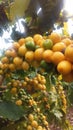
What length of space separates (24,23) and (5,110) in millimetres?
529

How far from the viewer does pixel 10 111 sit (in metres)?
1.63

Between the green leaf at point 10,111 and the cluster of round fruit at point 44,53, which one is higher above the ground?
the cluster of round fruit at point 44,53

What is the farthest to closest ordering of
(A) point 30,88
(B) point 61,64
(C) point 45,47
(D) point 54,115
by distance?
1. (D) point 54,115
2. (A) point 30,88
3. (C) point 45,47
4. (B) point 61,64

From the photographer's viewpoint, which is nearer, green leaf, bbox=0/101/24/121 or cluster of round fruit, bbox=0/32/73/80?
cluster of round fruit, bbox=0/32/73/80

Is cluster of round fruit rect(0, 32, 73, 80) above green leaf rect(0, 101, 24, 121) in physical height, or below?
above

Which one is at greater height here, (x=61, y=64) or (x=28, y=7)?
(x=28, y=7)

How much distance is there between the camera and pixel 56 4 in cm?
119

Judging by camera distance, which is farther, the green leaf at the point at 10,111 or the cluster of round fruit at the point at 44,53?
the green leaf at the point at 10,111

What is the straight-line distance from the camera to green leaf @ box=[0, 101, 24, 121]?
1.59 meters

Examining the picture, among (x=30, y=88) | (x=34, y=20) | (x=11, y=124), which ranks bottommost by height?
(x=11, y=124)

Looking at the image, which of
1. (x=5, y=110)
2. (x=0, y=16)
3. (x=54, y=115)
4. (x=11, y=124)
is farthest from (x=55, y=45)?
(x=54, y=115)

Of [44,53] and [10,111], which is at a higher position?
[44,53]

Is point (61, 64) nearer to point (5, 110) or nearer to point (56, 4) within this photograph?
point (56, 4)

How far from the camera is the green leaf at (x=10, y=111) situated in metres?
1.59
